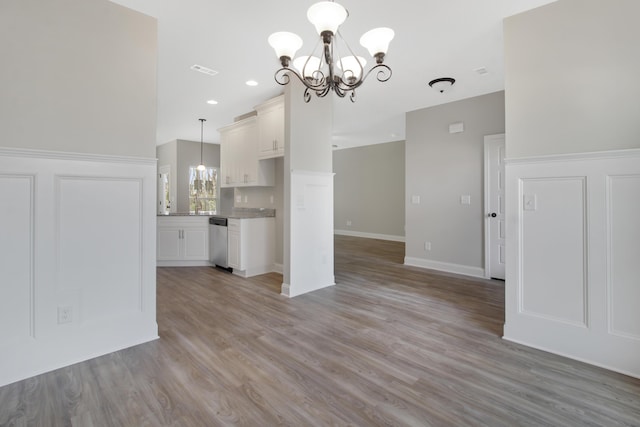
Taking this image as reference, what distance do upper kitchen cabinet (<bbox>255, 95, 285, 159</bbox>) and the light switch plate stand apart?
9.95 feet

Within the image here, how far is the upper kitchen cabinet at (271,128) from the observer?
4496mm

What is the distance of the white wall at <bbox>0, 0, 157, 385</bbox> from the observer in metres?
2.02

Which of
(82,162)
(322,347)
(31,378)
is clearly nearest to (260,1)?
(82,162)

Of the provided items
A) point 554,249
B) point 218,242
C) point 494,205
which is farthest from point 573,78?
point 218,242

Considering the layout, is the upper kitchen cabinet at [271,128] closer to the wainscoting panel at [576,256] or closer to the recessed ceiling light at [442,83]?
the recessed ceiling light at [442,83]

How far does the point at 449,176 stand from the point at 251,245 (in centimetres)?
333

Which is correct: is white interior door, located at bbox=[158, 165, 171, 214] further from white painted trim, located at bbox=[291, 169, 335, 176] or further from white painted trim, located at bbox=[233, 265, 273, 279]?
white painted trim, located at bbox=[291, 169, 335, 176]

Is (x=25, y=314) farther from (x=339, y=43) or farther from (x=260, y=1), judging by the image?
(x=339, y=43)

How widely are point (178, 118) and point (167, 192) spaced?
3459 millimetres

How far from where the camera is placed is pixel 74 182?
88.0 inches

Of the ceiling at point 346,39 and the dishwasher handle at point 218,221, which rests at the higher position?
the ceiling at point 346,39

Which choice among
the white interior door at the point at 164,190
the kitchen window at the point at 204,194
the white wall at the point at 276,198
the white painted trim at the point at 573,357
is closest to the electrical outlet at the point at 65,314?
the white wall at the point at 276,198

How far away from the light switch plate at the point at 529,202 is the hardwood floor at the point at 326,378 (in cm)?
111

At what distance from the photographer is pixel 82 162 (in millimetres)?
2258
